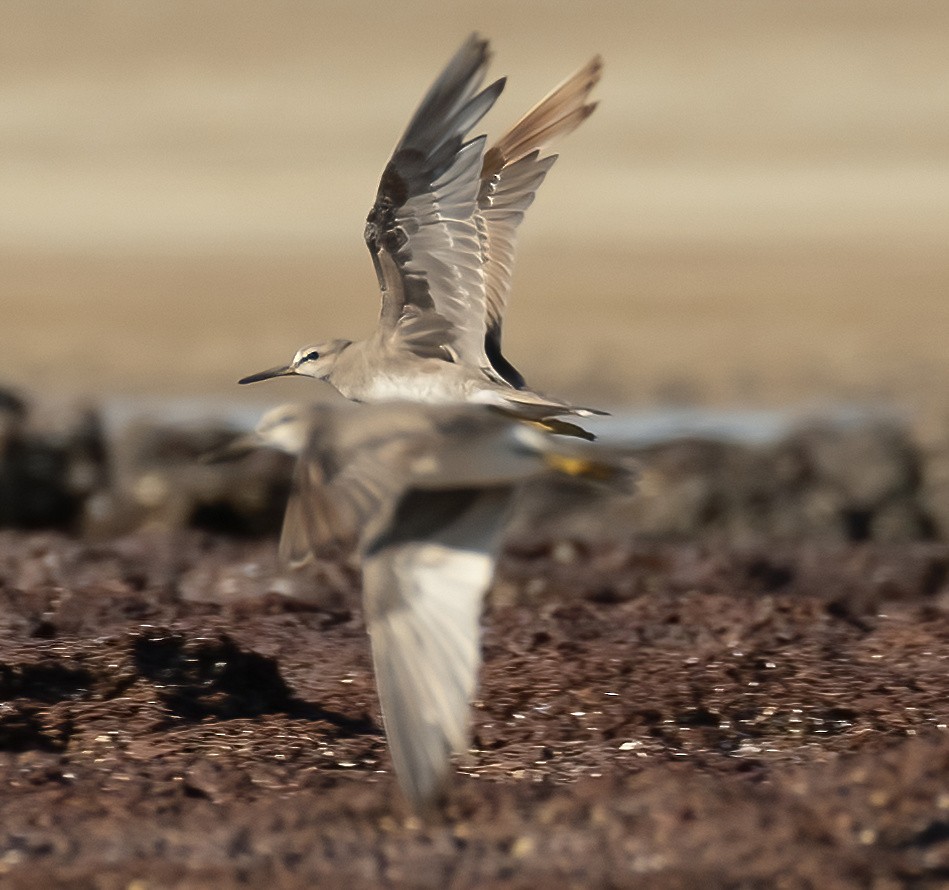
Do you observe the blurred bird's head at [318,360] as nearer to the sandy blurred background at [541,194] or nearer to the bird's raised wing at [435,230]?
the bird's raised wing at [435,230]

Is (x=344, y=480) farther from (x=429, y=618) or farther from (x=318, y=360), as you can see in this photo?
(x=318, y=360)

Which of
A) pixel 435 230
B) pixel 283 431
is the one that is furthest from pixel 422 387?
pixel 283 431

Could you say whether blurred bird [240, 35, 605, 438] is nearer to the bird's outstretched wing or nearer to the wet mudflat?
the wet mudflat

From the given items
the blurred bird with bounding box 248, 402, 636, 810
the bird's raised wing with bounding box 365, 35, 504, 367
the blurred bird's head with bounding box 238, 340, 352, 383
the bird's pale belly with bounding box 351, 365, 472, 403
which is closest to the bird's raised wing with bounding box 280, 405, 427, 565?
the blurred bird with bounding box 248, 402, 636, 810

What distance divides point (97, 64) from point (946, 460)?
28266 millimetres

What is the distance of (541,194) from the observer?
2648 centimetres

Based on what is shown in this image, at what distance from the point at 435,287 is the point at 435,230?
22cm

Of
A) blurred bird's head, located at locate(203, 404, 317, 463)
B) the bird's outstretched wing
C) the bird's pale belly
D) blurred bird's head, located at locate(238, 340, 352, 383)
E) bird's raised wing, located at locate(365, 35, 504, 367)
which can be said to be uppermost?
bird's raised wing, located at locate(365, 35, 504, 367)

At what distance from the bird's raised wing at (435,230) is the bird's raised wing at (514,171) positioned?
40 cm

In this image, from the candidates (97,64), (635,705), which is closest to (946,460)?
(635,705)

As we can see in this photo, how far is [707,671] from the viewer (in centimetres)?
521

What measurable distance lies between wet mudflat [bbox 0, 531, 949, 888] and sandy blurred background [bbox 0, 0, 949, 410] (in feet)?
22.8

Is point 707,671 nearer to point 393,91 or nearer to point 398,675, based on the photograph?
point 398,675

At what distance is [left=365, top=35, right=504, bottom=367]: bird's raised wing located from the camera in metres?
Answer: 6.00
